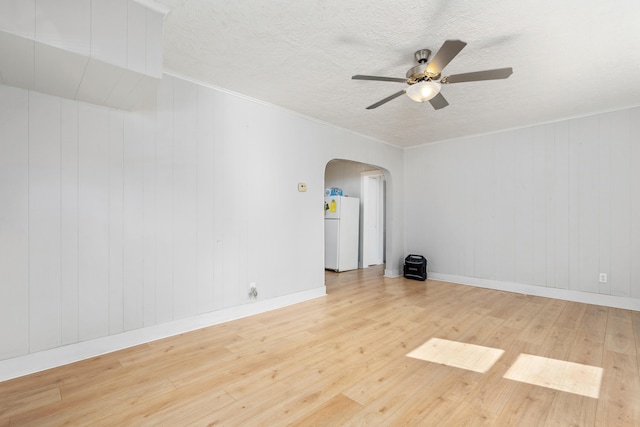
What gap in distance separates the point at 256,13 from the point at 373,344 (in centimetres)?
288

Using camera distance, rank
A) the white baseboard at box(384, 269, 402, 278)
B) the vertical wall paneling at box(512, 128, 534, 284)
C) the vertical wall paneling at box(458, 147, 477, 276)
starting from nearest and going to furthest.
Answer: the vertical wall paneling at box(512, 128, 534, 284), the vertical wall paneling at box(458, 147, 477, 276), the white baseboard at box(384, 269, 402, 278)

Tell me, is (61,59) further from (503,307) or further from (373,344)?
(503,307)

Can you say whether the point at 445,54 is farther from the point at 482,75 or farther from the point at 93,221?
the point at 93,221

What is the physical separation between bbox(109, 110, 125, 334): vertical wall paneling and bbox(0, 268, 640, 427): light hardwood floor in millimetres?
365

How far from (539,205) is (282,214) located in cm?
394

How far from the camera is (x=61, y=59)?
1766 mm

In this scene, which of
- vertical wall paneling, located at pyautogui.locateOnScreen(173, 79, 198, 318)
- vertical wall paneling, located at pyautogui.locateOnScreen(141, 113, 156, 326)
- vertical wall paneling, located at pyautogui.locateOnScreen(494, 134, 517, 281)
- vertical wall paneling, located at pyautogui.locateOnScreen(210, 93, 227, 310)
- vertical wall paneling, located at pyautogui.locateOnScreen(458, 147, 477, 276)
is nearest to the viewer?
vertical wall paneling, located at pyautogui.locateOnScreen(141, 113, 156, 326)

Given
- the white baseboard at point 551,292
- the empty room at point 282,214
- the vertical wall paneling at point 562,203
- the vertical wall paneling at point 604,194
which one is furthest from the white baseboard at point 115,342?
the vertical wall paneling at point 604,194

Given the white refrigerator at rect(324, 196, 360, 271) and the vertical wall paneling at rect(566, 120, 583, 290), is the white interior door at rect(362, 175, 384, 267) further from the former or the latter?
the vertical wall paneling at rect(566, 120, 583, 290)

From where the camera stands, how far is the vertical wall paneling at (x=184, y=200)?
2855mm

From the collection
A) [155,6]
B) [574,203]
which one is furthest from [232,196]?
[574,203]

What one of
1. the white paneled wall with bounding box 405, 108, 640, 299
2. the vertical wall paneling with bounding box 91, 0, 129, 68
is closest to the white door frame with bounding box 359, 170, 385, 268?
the white paneled wall with bounding box 405, 108, 640, 299

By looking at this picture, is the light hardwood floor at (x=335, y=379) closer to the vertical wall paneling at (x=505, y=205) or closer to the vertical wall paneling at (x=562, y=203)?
the vertical wall paneling at (x=562, y=203)

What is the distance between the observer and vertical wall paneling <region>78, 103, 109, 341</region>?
233 cm
